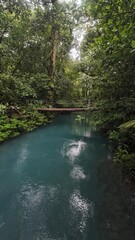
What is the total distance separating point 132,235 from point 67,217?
1015 mm

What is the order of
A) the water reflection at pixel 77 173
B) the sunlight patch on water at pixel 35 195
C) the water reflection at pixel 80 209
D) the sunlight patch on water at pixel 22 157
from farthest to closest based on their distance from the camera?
the sunlight patch on water at pixel 22 157 → the water reflection at pixel 77 173 → the sunlight patch on water at pixel 35 195 → the water reflection at pixel 80 209

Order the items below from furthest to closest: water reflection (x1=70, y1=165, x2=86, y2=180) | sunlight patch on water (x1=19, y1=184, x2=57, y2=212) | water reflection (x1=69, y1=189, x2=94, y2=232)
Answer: water reflection (x1=70, y1=165, x2=86, y2=180)
sunlight patch on water (x1=19, y1=184, x2=57, y2=212)
water reflection (x1=69, y1=189, x2=94, y2=232)

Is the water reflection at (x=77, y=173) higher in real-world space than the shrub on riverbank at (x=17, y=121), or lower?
lower

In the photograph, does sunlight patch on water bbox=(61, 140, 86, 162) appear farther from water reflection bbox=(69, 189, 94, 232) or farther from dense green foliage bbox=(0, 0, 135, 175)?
water reflection bbox=(69, 189, 94, 232)

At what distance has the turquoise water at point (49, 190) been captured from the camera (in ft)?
9.16

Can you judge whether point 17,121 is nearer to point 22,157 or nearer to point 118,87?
point 22,157

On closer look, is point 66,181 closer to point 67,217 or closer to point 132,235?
point 67,217

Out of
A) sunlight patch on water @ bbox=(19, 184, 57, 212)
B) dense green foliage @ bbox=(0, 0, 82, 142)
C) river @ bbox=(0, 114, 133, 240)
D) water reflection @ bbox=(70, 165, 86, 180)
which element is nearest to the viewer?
river @ bbox=(0, 114, 133, 240)

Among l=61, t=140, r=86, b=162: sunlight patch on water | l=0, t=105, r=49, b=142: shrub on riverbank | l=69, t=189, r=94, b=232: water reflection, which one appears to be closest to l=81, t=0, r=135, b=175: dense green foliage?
l=61, t=140, r=86, b=162: sunlight patch on water

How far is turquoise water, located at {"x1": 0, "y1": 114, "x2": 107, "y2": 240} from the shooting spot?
2.79 metres

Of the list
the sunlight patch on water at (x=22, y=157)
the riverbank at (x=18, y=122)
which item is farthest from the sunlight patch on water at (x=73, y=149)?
the riverbank at (x=18, y=122)

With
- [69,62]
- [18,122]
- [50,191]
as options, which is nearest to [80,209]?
[50,191]

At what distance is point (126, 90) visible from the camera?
17.6ft

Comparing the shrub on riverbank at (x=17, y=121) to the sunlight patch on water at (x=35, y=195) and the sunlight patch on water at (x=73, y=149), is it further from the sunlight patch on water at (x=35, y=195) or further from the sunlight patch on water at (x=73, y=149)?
the sunlight patch on water at (x=35, y=195)
